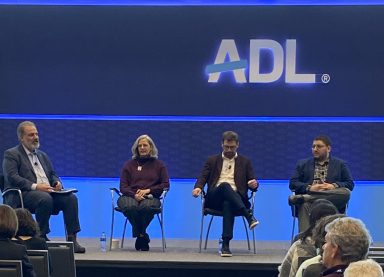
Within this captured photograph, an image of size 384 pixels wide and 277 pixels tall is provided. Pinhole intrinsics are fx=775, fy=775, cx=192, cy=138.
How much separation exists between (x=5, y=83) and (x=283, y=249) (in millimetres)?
3361

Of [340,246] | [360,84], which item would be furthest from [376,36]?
[340,246]

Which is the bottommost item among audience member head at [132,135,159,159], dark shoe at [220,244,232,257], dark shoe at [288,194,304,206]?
dark shoe at [220,244,232,257]

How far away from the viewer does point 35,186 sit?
6.39 meters

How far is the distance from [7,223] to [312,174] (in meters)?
3.42

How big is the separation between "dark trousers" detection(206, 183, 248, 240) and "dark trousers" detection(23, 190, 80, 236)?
114 cm

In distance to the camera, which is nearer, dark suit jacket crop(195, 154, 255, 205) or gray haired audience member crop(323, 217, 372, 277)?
gray haired audience member crop(323, 217, 372, 277)

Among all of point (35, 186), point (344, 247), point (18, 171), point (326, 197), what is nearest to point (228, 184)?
point (326, 197)

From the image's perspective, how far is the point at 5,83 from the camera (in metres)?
8.05

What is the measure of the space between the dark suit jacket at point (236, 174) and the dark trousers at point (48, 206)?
108 centimetres

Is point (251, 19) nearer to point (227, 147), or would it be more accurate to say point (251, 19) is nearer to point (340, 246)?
point (227, 147)

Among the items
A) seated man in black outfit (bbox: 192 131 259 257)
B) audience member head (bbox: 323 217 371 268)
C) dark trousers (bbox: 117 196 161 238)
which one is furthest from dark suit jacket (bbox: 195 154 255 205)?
audience member head (bbox: 323 217 371 268)

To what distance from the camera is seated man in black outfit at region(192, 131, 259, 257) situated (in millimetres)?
6395

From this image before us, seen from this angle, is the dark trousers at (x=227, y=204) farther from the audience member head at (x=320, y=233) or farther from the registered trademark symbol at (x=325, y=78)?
the audience member head at (x=320, y=233)

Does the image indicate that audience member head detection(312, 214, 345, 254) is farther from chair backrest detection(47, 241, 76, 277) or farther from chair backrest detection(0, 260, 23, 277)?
chair backrest detection(47, 241, 76, 277)
